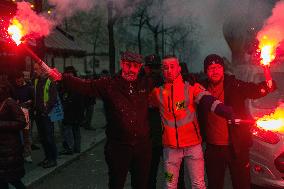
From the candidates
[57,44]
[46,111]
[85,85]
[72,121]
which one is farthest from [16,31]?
[57,44]

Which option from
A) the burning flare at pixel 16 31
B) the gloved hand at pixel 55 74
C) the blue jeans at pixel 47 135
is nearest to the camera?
the gloved hand at pixel 55 74

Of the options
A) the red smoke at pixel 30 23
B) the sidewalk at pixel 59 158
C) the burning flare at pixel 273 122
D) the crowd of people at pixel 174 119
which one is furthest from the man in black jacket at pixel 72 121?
the crowd of people at pixel 174 119

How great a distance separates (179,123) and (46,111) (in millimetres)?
4521

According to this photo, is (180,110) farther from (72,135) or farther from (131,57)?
(72,135)

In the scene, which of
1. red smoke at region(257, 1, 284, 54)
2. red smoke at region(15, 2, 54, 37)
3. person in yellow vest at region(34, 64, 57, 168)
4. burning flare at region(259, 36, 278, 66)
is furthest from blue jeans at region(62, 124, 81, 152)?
burning flare at region(259, 36, 278, 66)

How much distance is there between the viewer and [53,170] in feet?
27.9

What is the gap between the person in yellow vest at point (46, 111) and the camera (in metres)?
8.74

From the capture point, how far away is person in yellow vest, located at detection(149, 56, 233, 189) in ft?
15.6

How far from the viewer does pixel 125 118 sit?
4816 millimetres

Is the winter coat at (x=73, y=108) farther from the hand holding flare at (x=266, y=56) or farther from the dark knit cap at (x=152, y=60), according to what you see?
the hand holding flare at (x=266, y=56)

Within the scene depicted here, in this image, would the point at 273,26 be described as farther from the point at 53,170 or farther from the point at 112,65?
the point at 112,65

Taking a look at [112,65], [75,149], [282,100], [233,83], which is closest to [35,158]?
[75,149]

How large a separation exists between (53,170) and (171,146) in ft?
13.9

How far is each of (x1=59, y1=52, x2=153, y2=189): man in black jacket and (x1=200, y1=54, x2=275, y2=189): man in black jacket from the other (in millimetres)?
673
